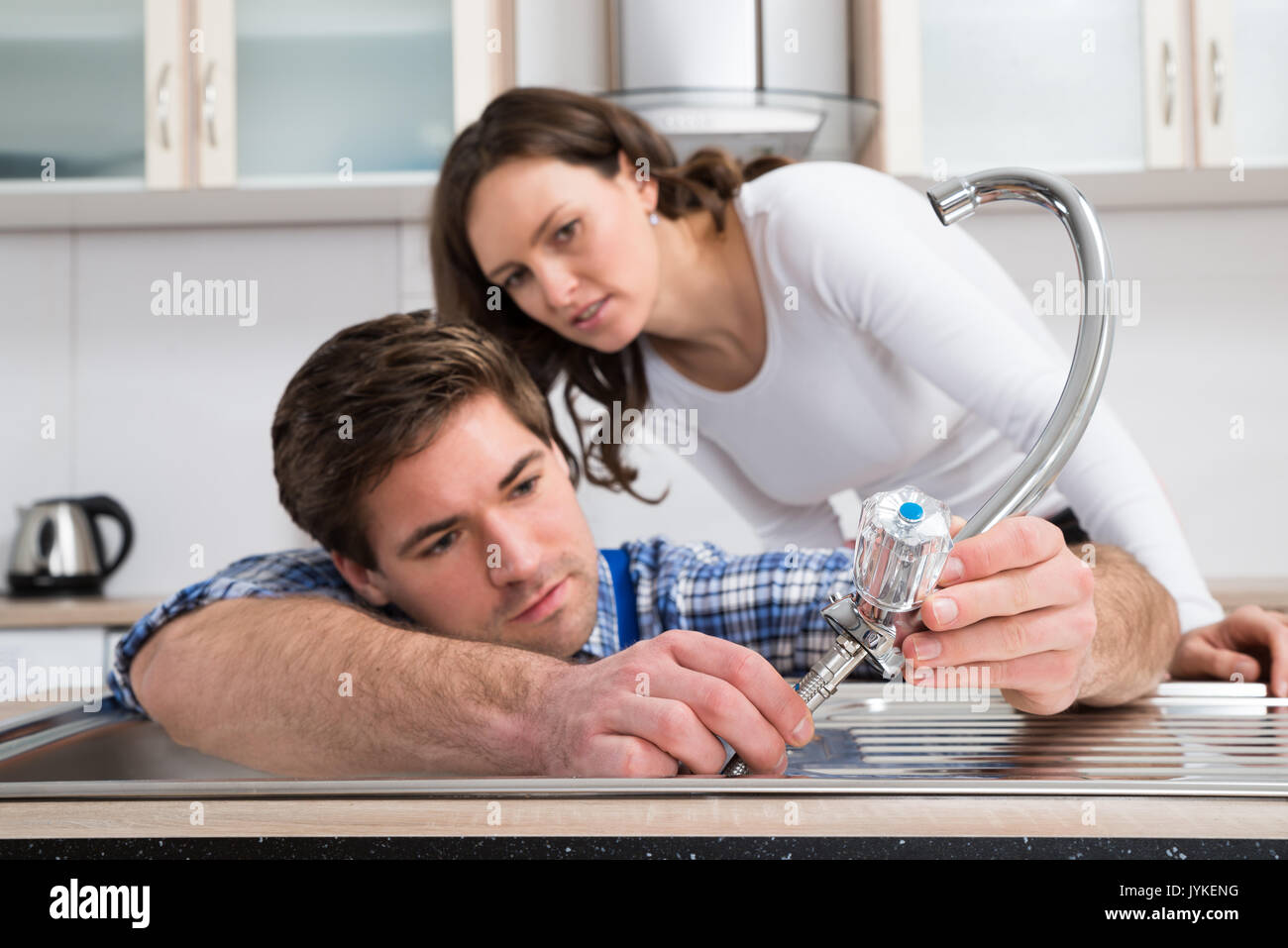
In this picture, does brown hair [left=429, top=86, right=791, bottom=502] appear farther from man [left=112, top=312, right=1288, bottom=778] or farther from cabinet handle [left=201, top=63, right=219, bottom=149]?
cabinet handle [left=201, top=63, right=219, bottom=149]

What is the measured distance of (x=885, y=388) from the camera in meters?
1.43

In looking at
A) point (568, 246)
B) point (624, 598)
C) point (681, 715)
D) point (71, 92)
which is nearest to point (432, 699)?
point (681, 715)

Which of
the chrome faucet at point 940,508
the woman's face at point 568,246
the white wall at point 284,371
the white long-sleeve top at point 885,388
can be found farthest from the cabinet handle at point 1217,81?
the chrome faucet at point 940,508

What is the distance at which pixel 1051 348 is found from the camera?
1.32m

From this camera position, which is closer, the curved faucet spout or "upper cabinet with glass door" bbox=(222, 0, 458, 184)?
the curved faucet spout

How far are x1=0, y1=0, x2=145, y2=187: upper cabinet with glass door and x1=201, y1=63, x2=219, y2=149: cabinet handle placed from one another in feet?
0.47

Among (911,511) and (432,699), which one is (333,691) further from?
(911,511)

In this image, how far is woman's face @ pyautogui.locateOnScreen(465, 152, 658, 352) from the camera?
1348 millimetres

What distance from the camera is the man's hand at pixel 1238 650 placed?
86cm

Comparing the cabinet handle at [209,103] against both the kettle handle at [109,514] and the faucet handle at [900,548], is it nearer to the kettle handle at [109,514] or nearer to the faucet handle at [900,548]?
the kettle handle at [109,514]

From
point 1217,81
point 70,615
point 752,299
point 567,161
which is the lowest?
point 70,615

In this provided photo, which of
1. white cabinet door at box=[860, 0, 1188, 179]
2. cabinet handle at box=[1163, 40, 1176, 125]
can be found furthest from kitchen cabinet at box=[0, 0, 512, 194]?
cabinet handle at box=[1163, 40, 1176, 125]

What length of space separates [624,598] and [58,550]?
1.52 m

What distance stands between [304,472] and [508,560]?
234 millimetres
